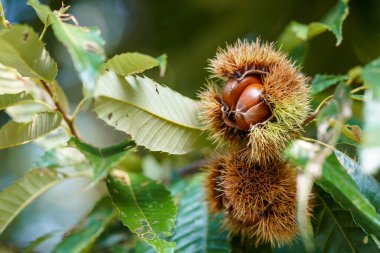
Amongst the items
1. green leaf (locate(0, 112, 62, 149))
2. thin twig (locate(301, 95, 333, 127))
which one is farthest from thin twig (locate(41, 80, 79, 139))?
thin twig (locate(301, 95, 333, 127))

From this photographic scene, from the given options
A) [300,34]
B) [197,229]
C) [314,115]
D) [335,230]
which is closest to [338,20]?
[300,34]

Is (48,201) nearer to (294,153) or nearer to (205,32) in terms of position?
(205,32)

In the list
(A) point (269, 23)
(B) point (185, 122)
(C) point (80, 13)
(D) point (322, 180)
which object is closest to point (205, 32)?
(A) point (269, 23)

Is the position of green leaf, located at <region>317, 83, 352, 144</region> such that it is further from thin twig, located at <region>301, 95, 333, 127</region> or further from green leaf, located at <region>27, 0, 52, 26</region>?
green leaf, located at <region>27, 0, 52, 26</region>

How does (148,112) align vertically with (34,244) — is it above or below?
above

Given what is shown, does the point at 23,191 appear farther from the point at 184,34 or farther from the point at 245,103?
the point at 184,34
